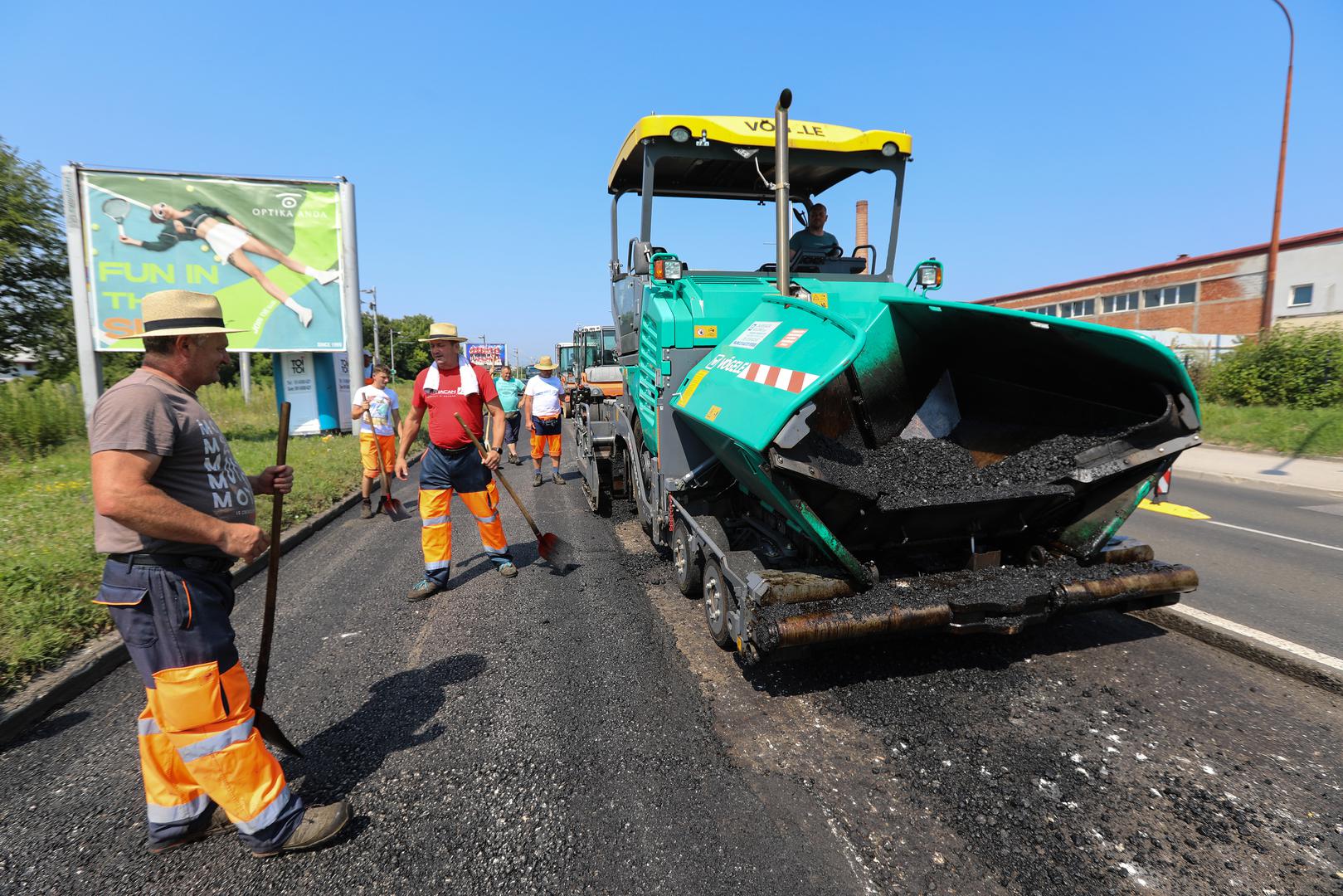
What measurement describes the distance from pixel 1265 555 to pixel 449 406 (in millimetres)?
6802

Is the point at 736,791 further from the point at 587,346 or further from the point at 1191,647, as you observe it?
the point at 587,346

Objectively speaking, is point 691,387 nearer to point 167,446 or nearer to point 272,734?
point 167,446

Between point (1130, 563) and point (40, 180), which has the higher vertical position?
point (40, 180)

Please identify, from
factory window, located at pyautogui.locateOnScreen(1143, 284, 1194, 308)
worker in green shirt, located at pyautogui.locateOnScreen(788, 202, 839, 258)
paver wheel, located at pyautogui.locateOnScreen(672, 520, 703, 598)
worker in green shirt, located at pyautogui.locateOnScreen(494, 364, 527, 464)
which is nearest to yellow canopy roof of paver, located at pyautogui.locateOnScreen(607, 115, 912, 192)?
worker in green shirt, located at pyautogui.locateOnScreen(788, 202, 839, 258)

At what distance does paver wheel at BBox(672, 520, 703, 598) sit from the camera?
157 inches

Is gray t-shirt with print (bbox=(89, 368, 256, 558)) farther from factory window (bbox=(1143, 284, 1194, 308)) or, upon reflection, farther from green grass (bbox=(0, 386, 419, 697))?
factory window (bbox=(1143, 284, 1194, 308))

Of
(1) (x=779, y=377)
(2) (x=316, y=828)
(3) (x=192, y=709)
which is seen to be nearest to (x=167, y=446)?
(3) (x=192, y=709)

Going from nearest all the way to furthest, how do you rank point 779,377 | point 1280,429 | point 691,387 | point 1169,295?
point 779,377
point 691,387
point 1280,429
point 1169,295

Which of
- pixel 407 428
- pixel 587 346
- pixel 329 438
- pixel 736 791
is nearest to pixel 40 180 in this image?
pixel 329 438

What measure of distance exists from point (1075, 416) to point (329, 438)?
46.2 ft

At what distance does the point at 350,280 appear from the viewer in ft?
43.6

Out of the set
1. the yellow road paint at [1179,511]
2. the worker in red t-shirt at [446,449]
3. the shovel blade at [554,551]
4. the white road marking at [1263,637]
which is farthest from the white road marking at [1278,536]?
the worker in red t-shirt at [446,449]

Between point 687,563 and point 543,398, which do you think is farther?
point 543,398

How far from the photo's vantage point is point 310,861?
2.13m
